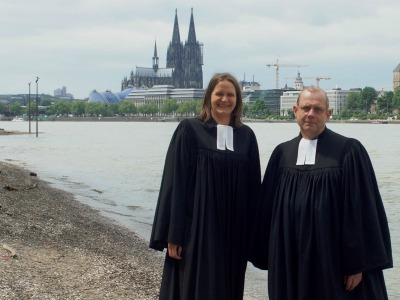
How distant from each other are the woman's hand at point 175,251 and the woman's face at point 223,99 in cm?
88

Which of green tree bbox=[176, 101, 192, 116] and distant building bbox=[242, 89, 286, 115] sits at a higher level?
distant building bbox=[242, 89, 286, 115]

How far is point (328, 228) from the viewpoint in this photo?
4.06 meters

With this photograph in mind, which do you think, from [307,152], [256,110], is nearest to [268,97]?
[256,110]

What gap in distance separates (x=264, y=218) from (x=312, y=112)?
2.38ft

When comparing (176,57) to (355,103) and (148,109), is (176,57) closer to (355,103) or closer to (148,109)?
(148,109)

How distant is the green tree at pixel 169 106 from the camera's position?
560ft

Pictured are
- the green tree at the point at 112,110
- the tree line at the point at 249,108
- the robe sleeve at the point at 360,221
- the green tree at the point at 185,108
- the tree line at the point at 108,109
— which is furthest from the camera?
the green tree at the point at 112,110

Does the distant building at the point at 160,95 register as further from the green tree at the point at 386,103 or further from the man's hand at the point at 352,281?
the man's hand at the point at 352,281

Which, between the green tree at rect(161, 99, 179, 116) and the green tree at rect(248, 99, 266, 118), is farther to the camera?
the green tree at rect(161, 99, 179, 116)

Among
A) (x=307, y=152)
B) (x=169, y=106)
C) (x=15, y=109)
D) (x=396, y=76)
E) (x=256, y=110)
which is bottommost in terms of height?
(x=15, y=109)

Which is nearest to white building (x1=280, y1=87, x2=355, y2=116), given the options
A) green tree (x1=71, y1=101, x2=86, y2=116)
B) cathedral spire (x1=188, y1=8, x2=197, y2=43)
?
cathedral spire (x1=188, y1=8, x2=197, y2=43)

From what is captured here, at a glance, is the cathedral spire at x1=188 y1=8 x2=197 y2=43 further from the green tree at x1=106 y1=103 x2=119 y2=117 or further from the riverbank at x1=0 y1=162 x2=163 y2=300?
the riverbank at x1=0 y1=162 x2=163 y2=300

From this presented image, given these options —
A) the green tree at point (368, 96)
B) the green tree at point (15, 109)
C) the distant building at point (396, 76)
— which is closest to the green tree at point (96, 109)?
the green tree at point (15, 109)

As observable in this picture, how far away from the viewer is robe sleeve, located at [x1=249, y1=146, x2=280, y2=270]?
433 centimetres
